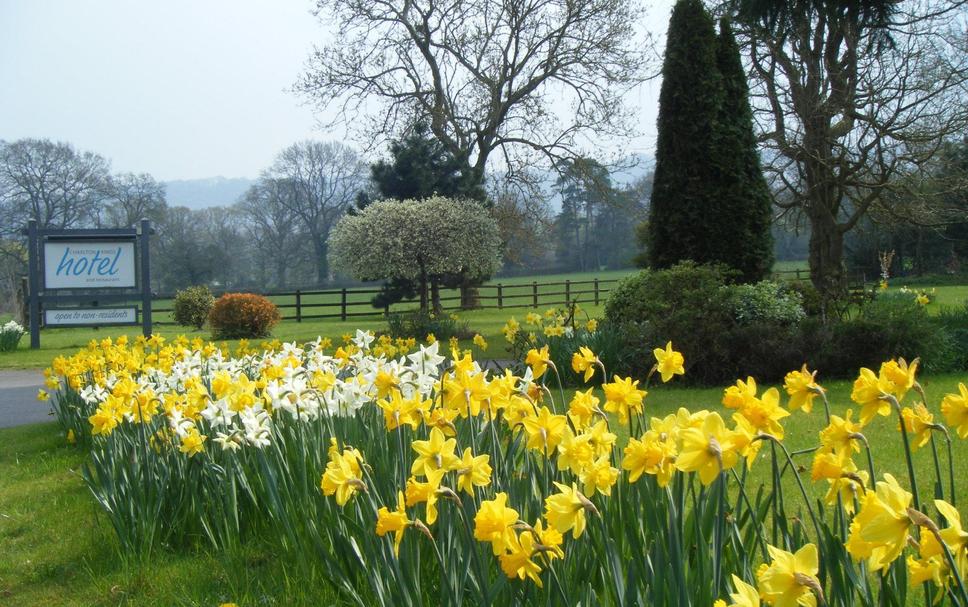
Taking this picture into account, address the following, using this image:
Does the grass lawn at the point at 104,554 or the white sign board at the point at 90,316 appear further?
the white sign board at the point at 90,316

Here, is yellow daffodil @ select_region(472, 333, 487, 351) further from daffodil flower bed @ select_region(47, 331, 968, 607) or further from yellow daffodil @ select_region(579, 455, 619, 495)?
yellow daffodil @ select_region(579, 455, 619, 495)

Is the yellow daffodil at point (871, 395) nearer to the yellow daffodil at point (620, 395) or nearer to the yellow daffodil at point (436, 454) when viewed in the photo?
the yellow daffodil at point (620, 395)

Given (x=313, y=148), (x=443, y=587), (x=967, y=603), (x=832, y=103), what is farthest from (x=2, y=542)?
(x=313, y=148)

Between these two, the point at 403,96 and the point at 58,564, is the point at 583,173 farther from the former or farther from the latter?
the point at 58,564

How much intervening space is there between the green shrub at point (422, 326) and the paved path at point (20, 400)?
6289 millimetres

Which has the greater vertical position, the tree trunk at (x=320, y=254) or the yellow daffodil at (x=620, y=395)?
the tree trunk at (x=320, y=254)

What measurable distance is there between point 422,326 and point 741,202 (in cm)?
717

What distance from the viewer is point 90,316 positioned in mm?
15047

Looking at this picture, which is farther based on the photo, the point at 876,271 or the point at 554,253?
the point at 554,253

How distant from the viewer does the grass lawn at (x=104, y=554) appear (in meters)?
3.40

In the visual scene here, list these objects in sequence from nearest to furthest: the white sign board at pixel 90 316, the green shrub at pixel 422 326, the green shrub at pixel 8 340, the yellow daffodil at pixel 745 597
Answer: the yellow daffodil at pixel 745 597
the white sign board at pixel 90 316
the green shrub at pixel 422 326
the green shrub at pixel 8 340

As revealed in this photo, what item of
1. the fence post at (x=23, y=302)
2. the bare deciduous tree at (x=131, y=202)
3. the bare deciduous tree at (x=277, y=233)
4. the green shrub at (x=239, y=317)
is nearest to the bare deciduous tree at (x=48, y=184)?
the bare deciduous tree at (x=131, y=202)

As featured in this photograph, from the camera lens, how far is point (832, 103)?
17.0 metres

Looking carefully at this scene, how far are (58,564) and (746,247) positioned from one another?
9526 mm
